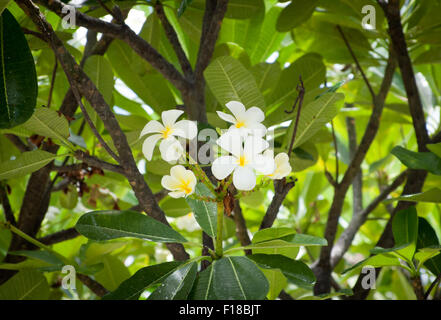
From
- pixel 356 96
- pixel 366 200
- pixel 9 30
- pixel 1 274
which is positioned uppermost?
pixel 9 30

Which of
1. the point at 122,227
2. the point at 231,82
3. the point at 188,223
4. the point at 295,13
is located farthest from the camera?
the point at 188,223

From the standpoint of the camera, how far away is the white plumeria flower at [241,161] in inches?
21.0

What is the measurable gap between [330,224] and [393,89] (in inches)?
21.0

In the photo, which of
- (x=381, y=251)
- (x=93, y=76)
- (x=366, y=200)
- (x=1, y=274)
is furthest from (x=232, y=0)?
(x=366, y=200)

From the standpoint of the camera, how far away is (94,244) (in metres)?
0.99

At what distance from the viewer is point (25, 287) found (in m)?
0.89

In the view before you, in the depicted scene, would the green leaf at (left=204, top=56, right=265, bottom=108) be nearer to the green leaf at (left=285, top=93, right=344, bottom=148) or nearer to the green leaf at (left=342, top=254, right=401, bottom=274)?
the green leaf at (left=285, top=93, right=344, bottom=148)

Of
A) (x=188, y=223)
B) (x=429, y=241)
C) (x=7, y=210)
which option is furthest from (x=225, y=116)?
(x=188, y=223)

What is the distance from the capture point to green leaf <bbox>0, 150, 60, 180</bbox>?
0.72m

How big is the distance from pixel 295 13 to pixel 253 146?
0.52 meters

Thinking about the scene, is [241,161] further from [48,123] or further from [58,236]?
[58,236]

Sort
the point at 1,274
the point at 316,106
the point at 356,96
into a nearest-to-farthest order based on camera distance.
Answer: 1. the point at 316,106
2. the point at 1,274
3. the point at 356,96

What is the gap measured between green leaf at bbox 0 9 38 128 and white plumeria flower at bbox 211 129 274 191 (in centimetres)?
30
